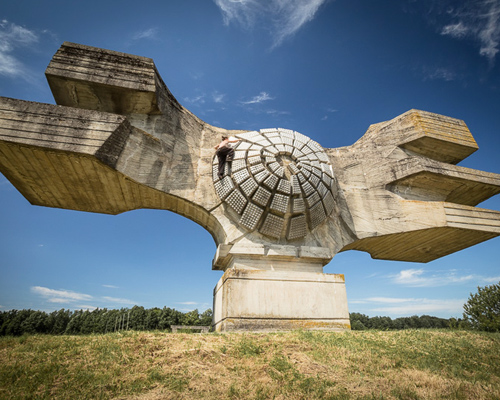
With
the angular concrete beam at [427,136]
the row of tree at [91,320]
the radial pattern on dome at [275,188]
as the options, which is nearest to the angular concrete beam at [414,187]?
the angular concrete beam at [427,136]

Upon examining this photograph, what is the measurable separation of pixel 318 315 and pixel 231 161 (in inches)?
170

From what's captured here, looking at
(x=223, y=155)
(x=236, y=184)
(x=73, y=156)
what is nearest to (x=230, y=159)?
(x=223, y=155)

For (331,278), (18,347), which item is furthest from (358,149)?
(18,347)

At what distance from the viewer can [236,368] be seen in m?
3.77

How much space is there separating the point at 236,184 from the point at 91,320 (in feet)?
69.6

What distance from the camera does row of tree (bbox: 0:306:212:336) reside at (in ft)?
43.9

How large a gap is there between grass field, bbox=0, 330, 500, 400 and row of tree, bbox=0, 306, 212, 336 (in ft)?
6.33

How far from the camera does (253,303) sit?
6.63 meters

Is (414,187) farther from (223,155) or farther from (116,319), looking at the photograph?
(116,319)

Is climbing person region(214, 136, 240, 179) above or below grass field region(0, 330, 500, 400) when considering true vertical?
above

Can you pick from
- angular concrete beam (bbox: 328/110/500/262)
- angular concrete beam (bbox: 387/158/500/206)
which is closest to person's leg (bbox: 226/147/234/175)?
angular concrete beam (bbox: 328/110/500/262)

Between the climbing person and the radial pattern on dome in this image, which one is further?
the climbing person

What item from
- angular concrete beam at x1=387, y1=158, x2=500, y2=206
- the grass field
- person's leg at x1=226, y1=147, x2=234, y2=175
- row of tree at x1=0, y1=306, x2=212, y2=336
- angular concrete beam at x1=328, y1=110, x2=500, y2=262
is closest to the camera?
the grass field

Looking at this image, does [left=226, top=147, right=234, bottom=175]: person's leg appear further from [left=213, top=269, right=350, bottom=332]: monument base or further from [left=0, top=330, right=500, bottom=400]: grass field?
[left=0, top=330, right=500, bottom=400]: grass field
